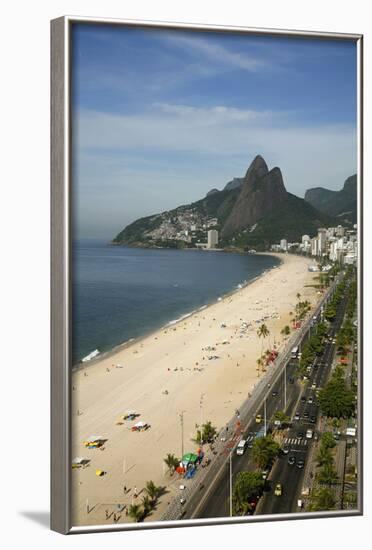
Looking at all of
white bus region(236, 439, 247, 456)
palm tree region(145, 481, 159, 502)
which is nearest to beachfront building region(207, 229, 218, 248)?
white bus region(236, 439, 247, 456)

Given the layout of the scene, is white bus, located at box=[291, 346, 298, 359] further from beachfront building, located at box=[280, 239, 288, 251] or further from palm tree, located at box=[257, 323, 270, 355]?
beachfront building, located at box=[280, 239, 288, 251]

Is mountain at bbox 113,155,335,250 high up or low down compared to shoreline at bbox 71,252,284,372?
up

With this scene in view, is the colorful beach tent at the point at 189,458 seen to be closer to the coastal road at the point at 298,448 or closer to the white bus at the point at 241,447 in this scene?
the white bus at the point at 241,447

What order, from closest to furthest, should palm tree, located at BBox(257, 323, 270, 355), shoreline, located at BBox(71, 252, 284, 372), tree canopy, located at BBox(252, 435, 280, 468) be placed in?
shoreline, located at BBox(71, 252, 284, 372) < tree canopy, located at BBox(252, 435, 280, 468) < palm tree, located at BBox(257, 323, 270, 355)

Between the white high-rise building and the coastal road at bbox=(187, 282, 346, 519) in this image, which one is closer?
the coastal road at bbox=(187, 282, 346, 519)

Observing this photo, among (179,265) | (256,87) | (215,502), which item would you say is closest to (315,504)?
(215,502)

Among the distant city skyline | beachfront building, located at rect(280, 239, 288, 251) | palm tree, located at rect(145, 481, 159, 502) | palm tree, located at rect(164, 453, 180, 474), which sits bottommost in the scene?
palm tree, located at rect(145, 481, 159, 502)

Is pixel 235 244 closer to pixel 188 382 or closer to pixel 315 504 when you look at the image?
pixel 188 382

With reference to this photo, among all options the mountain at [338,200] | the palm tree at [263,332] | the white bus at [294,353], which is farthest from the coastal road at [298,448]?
the mountain at [338,200]
